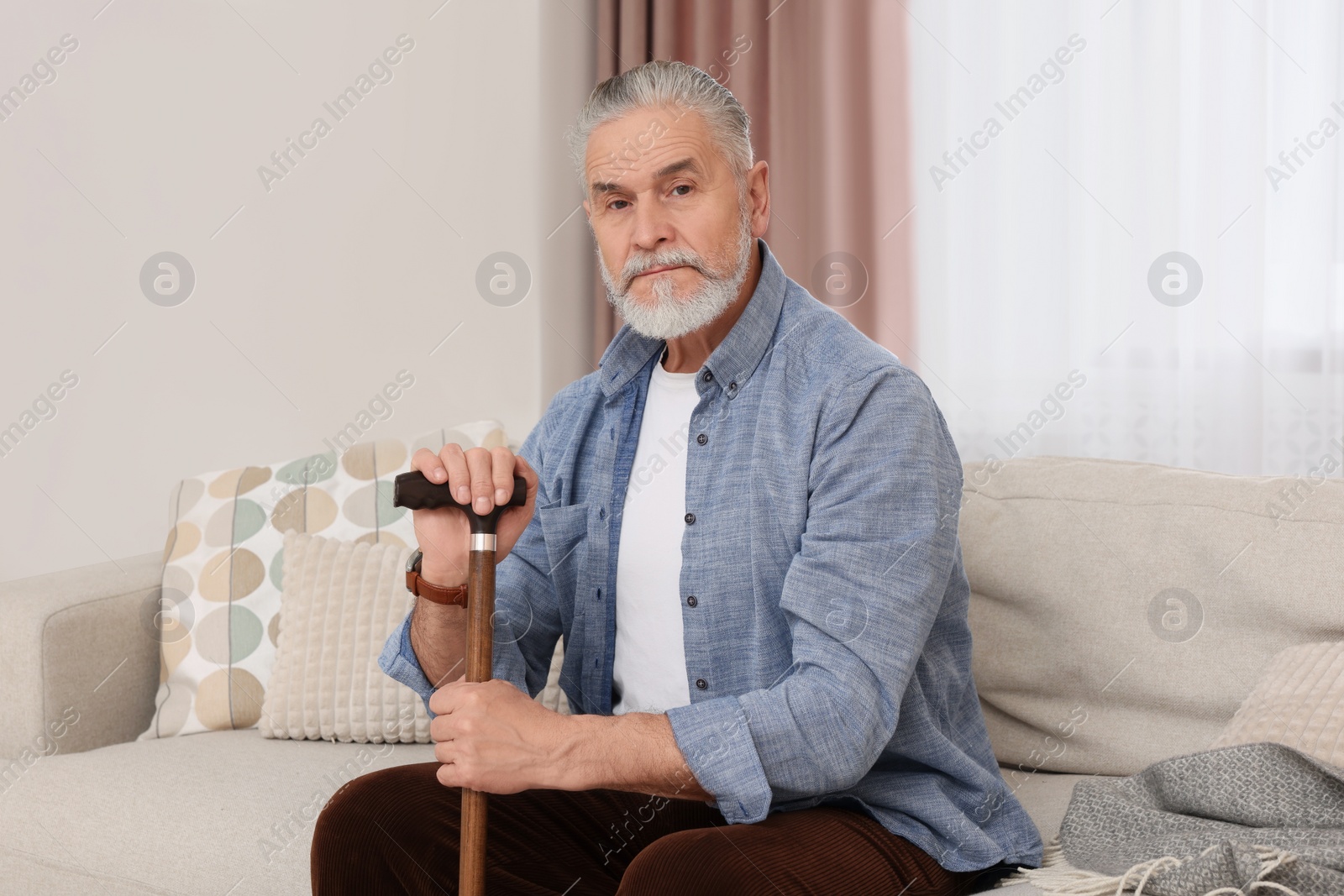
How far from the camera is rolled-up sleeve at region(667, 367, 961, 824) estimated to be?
3.58ft

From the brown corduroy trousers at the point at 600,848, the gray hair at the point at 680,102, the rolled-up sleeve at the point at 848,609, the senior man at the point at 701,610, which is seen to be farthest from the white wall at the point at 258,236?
the rolled-up sleeve at the point at 848,609

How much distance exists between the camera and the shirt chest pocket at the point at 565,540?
58.6 inches

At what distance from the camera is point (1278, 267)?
7.94 ft

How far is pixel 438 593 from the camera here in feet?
4.38

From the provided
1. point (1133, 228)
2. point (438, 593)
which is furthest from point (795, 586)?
point (1133, 228)

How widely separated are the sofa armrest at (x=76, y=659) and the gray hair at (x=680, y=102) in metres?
1.21

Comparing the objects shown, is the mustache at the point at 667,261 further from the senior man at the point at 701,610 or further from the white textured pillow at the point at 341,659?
the white textured pillow at the point at 341,659

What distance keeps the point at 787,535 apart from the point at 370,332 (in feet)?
6.68

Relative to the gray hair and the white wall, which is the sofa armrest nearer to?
the white wall

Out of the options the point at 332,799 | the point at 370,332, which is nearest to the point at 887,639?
the point at 332,799

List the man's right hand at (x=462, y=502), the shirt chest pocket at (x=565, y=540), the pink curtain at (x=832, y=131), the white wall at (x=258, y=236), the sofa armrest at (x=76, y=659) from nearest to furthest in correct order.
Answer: the man's right hand at (x=462, y=502)
the shirt chest pocket at (x=565, y=540)
the sofa armrest at (x=76, y=659)
the white wall at (x=258, y=236)
the pink curtain at (x=832, y=131)

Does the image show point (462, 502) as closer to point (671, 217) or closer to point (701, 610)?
point (701, 610)

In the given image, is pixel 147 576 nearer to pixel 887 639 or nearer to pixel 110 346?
pixel 110 346

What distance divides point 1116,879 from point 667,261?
2.74 feet
